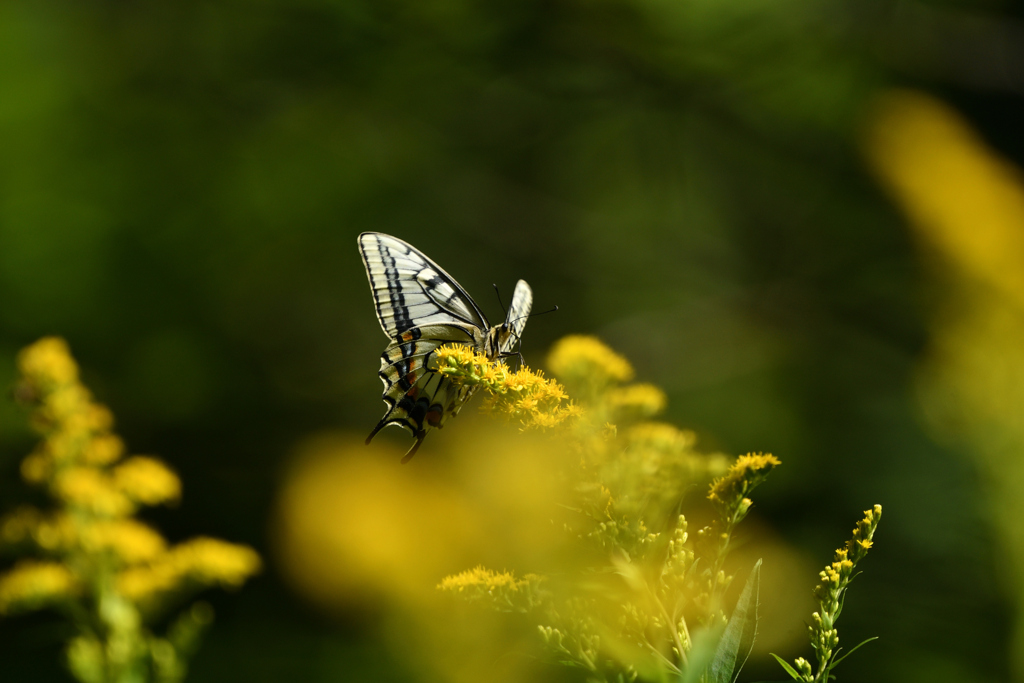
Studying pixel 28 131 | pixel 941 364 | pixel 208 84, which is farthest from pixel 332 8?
pixel 941 364

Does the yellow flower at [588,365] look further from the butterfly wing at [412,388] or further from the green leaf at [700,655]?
the butterfly wing at [412,388]

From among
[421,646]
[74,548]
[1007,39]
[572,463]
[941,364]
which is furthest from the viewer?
[1007,39]

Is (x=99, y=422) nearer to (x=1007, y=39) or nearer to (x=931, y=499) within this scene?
(x=931, y=499)

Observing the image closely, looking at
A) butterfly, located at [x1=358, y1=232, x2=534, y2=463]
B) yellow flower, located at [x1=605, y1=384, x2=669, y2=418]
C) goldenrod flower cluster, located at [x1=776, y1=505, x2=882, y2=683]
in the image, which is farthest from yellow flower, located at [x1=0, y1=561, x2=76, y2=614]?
goldenrod flower cluster, located at [x1=776, y1=505, x2=882, y2=683]

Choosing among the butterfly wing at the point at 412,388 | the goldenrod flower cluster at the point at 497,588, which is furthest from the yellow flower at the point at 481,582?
the butterfly wing at the point at 412,388

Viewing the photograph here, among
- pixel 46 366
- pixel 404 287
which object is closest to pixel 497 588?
pixel 46 366

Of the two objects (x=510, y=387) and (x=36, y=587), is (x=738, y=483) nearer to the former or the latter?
(x=510, y=387)

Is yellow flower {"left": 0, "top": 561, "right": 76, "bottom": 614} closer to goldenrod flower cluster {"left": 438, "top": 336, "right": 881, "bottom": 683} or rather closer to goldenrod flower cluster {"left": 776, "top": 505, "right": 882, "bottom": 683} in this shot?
goldenrod flower cluster {"left": 438, "top": 336, "right": 881, "bottom": 683}

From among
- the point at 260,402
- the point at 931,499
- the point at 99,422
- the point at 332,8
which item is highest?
the point at 332,8
